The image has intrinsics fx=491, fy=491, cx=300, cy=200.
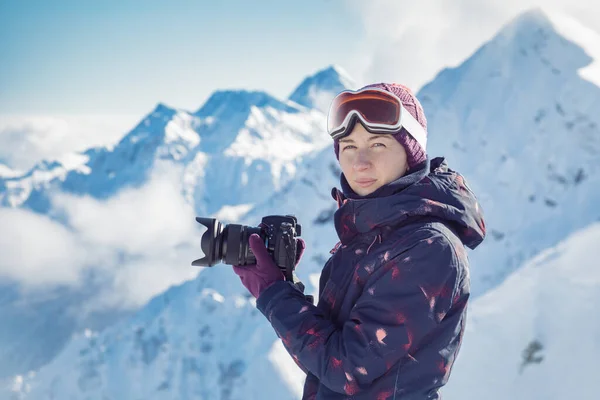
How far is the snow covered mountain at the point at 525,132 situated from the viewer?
42.4 meters

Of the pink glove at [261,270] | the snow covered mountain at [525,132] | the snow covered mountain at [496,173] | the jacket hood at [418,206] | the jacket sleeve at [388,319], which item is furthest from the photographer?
the snow covered mountain at [496,173]

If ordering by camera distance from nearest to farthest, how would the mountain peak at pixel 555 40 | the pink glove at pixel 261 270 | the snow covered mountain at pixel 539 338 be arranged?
the pink glove at pixel 261 270, the snow covered mountain at pixel 539 338, the mountain peak at pixel 555 40

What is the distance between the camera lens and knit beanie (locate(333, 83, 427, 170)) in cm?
196

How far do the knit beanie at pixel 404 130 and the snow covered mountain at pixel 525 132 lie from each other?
41028 millimetres

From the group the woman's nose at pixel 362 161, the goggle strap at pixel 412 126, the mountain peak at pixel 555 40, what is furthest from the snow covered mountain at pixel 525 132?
the woman's nose at pixel 362 161

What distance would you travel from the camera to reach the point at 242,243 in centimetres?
211

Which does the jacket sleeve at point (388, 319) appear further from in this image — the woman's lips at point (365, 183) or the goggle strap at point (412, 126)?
the goggle strap at point (412, 126)

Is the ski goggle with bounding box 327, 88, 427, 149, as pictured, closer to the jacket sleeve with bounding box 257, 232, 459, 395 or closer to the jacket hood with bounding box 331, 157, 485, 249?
the jacket hood with bounding box 331, 157, 485, 249

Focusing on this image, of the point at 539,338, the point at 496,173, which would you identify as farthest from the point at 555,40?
the point at 539,338

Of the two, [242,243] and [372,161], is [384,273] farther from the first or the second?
[242,243]

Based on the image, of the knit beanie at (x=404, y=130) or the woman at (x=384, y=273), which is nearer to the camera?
the woman at (x=384, y=273)

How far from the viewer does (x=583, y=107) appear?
4541 cm

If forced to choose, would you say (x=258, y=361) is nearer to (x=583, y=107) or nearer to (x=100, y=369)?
(x=583, y=107)

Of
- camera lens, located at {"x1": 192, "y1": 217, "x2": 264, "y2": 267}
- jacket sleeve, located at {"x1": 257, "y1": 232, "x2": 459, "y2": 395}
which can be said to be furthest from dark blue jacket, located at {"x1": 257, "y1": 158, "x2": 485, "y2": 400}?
camera lens, located at {"x1": 192, "y1": 217, "x2": 264, "y2": 267}
